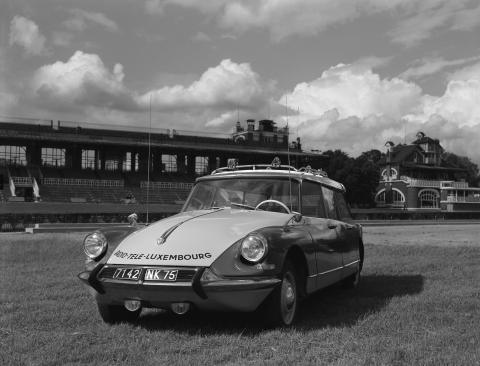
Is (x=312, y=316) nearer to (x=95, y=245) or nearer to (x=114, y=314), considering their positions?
(x=114, y=314)

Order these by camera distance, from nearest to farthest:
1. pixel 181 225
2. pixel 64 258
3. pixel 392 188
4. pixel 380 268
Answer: pixel 181 225 → pixel 380 268 → pixel 64 258 → pixel 392 188

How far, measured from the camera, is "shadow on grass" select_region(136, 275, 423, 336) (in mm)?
5582

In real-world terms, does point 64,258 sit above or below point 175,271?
below

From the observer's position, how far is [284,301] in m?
5.54

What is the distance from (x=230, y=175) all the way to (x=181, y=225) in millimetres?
1371

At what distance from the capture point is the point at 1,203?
4297 cm

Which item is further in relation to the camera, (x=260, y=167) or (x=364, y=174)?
(x=364, y=174)

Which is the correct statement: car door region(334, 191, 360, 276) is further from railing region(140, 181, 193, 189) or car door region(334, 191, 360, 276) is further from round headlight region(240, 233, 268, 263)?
railing region(140, 181, 193, 189)

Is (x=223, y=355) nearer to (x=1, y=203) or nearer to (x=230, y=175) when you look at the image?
(x=230, y=175)

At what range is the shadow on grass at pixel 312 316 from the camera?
558 centimetres

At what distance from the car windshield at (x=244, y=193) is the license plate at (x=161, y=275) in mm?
1730

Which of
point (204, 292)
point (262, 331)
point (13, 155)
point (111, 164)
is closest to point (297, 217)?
point (262, 331)

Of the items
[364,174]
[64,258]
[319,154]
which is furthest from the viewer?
[364,174]

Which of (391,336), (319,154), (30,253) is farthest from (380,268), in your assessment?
(319,154)
